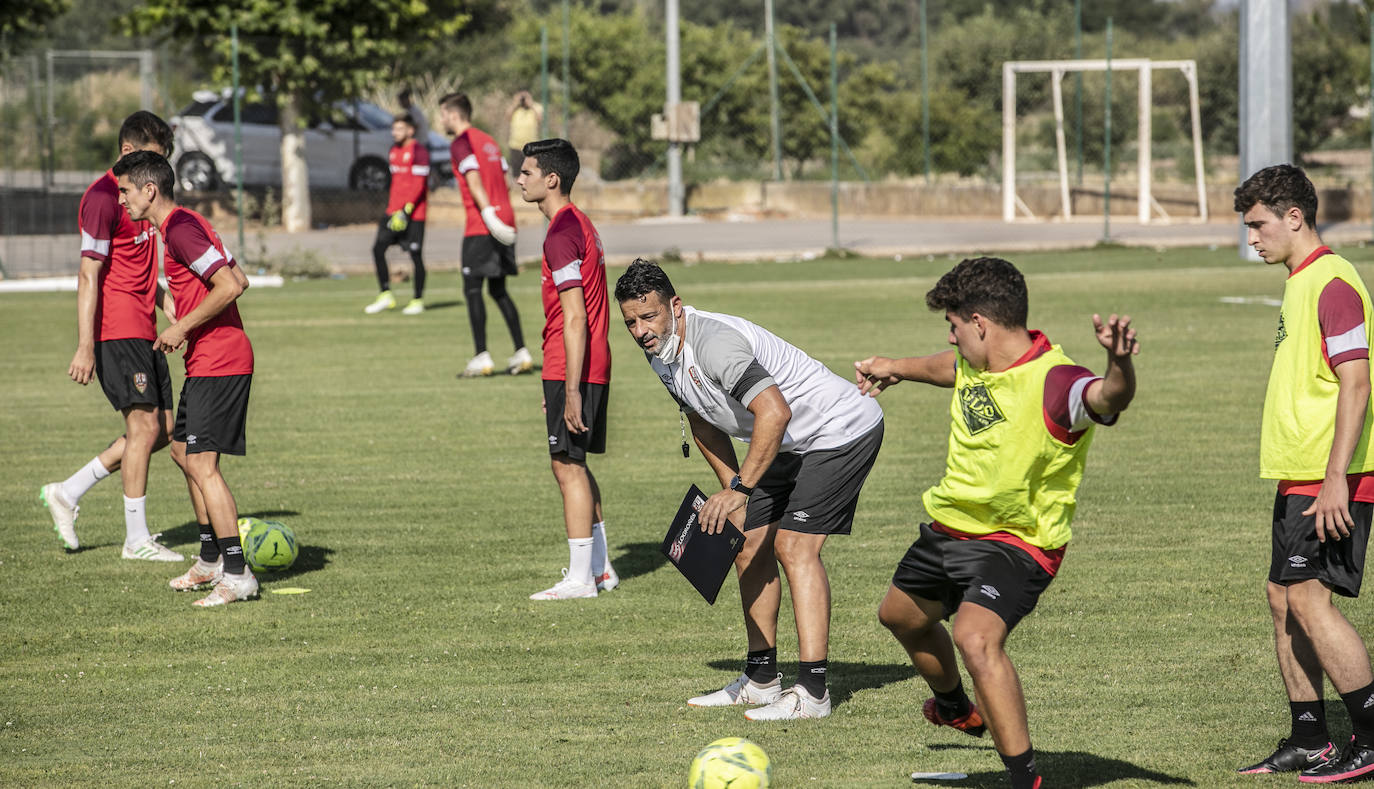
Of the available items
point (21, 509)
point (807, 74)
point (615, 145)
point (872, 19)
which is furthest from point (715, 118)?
point (872, 19)

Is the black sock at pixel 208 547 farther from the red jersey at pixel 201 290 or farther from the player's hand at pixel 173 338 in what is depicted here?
the player's hand at pixel 173 338

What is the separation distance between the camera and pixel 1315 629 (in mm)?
4820

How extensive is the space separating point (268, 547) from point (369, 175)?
25306mm

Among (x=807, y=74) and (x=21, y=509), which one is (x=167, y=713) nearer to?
(x=21, y=509)

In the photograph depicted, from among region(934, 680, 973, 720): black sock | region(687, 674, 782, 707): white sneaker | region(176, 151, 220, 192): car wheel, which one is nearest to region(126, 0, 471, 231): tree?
region(176, 151, 220, 192): car wheel

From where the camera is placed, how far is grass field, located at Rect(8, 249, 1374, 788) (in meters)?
5.23

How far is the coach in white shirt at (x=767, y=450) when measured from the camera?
5277mm

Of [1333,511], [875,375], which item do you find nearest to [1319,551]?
[1333,511]

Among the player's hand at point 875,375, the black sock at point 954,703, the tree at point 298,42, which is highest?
the tree at point 298,42

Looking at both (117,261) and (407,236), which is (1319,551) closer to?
(117,261)

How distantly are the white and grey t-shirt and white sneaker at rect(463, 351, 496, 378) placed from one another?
913cm

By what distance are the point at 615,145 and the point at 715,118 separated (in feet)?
8.76

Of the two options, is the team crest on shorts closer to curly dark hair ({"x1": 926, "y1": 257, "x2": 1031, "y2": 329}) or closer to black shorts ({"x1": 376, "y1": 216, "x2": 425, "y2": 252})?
curly dark hair ({"x1": 926, "y1": 257, "x2": 1031, "y2": 329})

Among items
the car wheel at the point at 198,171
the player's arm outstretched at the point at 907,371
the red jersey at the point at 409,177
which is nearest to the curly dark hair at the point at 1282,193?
the player's arm outstretched at the point at 907,371
